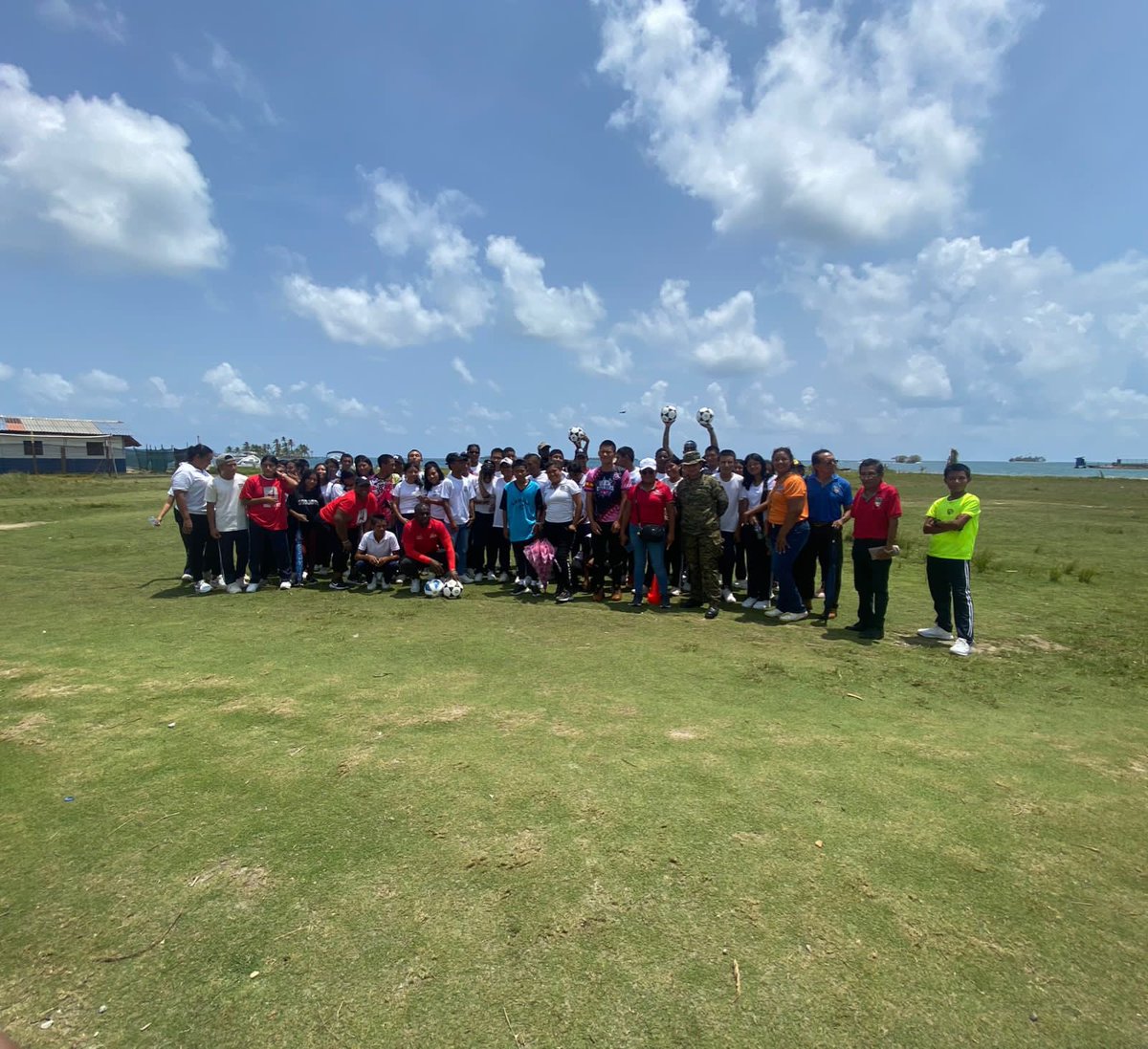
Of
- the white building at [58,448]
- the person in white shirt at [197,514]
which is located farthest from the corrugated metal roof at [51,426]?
the person in white shirt at [197,514]

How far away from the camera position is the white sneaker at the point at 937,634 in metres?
7.19

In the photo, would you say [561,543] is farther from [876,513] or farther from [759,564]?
[876,513]

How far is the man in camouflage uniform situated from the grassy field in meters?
2.09

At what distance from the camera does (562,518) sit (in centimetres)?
929

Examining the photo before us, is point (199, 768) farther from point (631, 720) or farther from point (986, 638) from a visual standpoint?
point (986, 638)

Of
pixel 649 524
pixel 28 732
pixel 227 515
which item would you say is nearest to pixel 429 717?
pixel 28 732

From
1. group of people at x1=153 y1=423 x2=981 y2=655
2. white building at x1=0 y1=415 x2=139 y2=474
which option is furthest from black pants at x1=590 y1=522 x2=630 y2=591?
white building at x1=0 y1=415 x2=139 y2=474

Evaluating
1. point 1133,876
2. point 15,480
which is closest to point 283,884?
point 1133,876

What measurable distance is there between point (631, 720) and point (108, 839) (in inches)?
122

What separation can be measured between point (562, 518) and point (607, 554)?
89cm

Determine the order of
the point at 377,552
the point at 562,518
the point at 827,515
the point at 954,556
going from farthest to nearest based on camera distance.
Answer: the point at 377,552 → the point at 562,518 → the point at 827,515 → the point at 954,556

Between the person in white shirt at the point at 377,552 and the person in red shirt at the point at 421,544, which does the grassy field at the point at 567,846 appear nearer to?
the person in red shirt at the point at 421,544

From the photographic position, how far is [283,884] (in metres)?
2.92

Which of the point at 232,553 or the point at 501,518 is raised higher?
the point at 501,518
